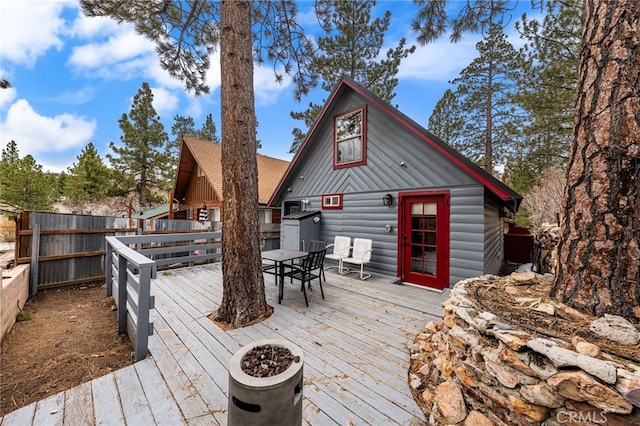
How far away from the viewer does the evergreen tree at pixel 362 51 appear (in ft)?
31.5

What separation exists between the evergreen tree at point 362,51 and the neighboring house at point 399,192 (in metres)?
4.36

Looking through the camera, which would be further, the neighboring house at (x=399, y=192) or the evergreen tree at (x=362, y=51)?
the evergreen tree at (x=362, y=51)

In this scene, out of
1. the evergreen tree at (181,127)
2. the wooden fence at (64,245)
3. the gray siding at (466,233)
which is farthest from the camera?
the evergreen tree at (181,127)

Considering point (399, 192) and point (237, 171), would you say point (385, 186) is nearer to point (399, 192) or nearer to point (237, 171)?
point (399, 192)

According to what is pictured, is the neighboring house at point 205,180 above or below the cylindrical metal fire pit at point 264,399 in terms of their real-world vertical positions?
above

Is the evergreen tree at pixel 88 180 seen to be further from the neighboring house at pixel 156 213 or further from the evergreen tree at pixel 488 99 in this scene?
the evergreen tree at pixel 488 99

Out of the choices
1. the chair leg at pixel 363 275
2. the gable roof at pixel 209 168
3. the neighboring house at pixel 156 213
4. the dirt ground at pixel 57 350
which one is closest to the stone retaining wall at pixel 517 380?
the dirt ground at pixel 57 350

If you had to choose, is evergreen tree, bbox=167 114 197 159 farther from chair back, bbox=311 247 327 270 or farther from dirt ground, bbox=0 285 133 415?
chair back, bbox=311 247 327 270

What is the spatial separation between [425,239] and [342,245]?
1957mm

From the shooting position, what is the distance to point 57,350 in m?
2.84

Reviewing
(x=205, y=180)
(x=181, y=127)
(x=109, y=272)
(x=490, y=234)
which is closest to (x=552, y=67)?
(x=490, y=234)

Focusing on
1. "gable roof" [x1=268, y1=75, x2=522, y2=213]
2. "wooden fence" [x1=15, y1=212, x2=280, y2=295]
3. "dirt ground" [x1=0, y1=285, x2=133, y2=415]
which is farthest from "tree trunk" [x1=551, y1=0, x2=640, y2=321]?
"wooden fence" [x1=15, y1=212, x2=280, y2=295]

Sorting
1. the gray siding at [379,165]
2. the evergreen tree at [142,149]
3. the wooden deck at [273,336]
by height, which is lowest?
the wooden deck at [273,336]

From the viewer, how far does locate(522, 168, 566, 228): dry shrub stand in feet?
30.5
